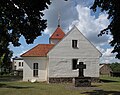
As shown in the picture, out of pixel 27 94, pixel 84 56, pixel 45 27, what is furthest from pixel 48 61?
pixel 45 27

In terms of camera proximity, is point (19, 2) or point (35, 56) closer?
point (19, 2)

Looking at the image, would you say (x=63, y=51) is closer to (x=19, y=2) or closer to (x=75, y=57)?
(x=75, y=57)

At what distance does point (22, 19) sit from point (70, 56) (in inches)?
918

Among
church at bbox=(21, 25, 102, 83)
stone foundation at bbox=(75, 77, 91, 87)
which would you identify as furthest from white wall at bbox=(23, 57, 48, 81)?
stone foundation at bbox=(75, 77, 91, 87)

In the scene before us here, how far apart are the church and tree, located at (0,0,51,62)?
21.5m

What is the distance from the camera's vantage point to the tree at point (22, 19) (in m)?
18.7

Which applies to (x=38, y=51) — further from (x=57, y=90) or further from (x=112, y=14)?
(x=112, y=14)

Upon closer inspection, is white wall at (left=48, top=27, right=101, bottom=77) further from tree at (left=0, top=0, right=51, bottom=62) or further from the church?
tree at (left=0, top=0, right=51, bottom=62)

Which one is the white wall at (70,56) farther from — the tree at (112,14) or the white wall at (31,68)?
the tree at (112,14)

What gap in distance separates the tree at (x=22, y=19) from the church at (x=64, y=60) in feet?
70.5

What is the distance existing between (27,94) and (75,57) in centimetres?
2000

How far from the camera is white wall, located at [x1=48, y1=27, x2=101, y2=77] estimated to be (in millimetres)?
41656

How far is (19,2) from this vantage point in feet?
61.2

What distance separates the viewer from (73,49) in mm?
42500
